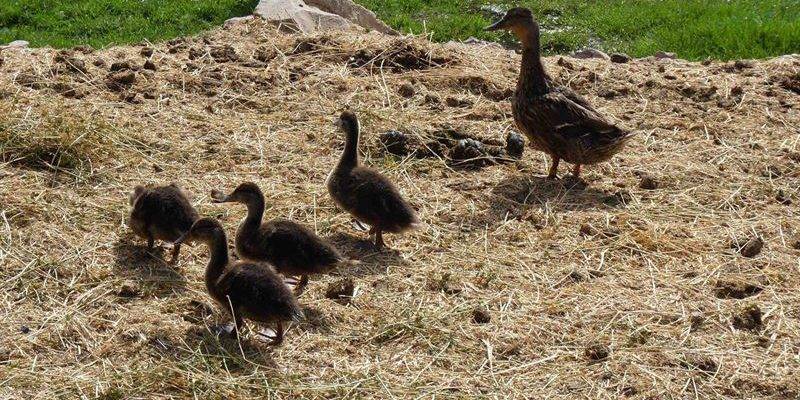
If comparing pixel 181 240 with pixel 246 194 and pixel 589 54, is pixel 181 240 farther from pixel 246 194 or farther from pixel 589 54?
pixel 589 54

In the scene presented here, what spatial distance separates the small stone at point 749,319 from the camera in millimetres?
6695

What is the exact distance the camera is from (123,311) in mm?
6621

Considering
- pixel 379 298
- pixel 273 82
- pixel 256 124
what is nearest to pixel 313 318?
pixel 379 298

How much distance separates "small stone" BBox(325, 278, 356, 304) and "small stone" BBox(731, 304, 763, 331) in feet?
7.22

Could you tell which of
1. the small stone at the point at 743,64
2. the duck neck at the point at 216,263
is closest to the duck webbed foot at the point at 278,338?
the duck neck at the point at 216,263

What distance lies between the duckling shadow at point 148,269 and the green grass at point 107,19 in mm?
5959

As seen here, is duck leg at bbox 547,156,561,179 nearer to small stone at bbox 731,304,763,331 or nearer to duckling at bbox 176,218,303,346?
small stone at bbox 731,304,763,331

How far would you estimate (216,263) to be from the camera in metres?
6.53

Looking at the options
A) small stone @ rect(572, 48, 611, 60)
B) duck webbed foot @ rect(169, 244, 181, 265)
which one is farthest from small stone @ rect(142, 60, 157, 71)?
small stone @ rect(572, 48, 611, 60)

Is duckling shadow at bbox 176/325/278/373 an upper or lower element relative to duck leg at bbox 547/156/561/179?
upper

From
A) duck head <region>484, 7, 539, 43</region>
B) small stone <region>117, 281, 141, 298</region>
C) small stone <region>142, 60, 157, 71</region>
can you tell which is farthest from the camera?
small stone <region>142, 60, 157, 71</region>

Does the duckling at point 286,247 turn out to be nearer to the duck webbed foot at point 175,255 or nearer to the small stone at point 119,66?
Answer: the duck webbed foot at point 175,255

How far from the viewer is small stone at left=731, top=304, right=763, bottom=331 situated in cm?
670

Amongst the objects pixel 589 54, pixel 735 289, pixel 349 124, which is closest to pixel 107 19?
pixel 589 54
